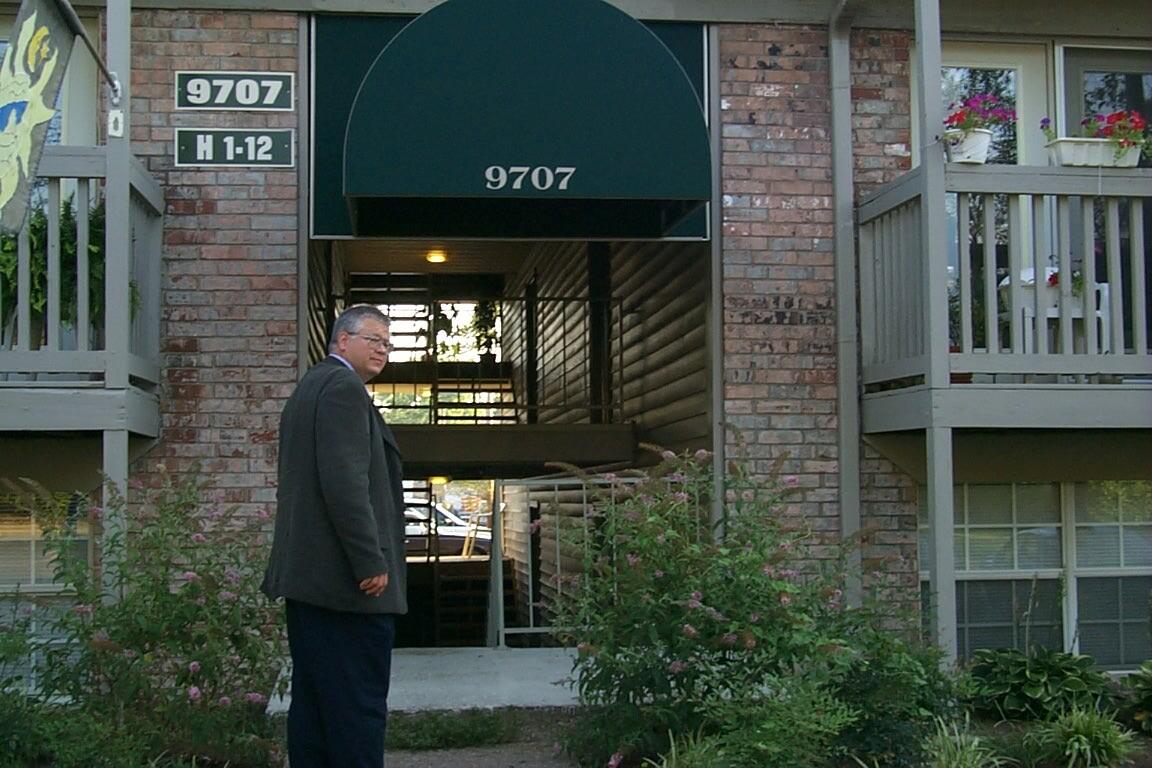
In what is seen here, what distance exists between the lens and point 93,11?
24.8 ft

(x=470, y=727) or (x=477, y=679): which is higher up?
(x=477, y=679)

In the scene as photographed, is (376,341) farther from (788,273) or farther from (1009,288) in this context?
(1009,288)

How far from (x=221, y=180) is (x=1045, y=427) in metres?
4.46

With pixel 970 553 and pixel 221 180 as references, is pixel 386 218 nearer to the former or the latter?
pixel 221 180

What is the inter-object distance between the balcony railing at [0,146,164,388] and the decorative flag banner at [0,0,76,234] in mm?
883

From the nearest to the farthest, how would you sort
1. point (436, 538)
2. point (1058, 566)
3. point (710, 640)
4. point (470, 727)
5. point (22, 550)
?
point (710, 640)
point (470, 727)
point (22, 550)
point (1058, 566)
point (436, 538)

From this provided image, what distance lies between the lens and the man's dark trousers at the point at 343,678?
4605 mm

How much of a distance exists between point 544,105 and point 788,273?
1.74m

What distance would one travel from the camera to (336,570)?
460 cm

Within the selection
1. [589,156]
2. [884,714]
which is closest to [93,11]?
[589,156]

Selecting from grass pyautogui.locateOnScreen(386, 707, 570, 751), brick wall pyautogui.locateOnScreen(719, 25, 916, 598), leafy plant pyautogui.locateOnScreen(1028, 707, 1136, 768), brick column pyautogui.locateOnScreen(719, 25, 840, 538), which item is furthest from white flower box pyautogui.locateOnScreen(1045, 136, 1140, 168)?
grass pyautogui.locateOnScreen(386, 707, 570, 751)

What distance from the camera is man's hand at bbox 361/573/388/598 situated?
14.9 feet

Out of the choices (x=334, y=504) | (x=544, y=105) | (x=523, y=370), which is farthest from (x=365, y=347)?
(x=523, y=370)

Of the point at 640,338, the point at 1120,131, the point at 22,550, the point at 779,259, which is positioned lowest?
the point at 22,550
